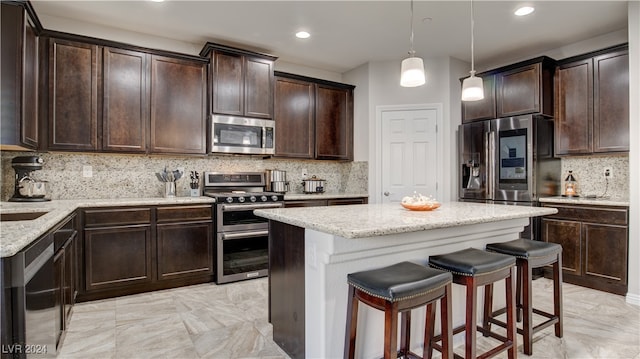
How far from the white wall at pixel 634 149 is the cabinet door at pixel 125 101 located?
4.63 m

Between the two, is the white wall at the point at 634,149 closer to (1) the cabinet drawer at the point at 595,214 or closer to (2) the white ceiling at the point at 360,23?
(1) the cabinet drawer at the point at 595,214

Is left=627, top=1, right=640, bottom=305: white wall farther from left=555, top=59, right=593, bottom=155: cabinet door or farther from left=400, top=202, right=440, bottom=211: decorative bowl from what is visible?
left=400, top=202, right=440, bottom=211: decorative bowl

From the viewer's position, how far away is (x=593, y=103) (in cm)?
361

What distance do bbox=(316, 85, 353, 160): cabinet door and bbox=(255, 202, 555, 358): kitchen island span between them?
2.70 meters

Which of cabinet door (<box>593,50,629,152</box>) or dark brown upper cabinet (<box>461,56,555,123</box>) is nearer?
cabinet door (<box>593,50,629,152</box>)

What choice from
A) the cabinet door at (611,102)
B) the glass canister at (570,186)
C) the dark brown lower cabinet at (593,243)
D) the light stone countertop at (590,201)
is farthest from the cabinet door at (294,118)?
the cabinet door at (611,102)

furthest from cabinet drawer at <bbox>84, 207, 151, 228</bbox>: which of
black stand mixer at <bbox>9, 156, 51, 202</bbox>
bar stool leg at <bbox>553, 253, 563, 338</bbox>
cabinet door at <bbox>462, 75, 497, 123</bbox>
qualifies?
cabinet door at <bbox>462, 75, 497, 123</bbox>

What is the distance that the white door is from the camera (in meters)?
4.63

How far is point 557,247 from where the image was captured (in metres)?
2.39

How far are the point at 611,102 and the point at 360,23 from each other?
265 centimetres

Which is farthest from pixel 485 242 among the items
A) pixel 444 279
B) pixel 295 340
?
pixel 295 340

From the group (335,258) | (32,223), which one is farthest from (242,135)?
(335,258)

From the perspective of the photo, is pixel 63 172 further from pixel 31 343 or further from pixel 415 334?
pixel 415 334

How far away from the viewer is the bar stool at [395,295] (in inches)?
60.4
